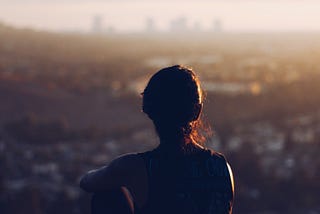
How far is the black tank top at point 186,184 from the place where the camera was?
4.25ft

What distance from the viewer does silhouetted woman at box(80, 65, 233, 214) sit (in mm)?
1288

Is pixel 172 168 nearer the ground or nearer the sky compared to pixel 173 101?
nearer the ground

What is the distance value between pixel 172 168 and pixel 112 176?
0.39ft

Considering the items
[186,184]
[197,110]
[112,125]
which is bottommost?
[112,125]

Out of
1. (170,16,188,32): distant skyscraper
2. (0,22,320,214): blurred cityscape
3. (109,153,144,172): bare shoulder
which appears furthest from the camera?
(170,16,188,32): distant skyscraper

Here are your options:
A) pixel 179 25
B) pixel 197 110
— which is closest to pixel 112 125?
pixel 197 110

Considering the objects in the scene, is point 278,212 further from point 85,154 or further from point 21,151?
point 21,151

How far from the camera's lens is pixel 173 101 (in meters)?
1.30

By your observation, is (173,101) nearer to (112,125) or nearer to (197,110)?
(197,110)

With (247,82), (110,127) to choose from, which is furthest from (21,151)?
(247,82)

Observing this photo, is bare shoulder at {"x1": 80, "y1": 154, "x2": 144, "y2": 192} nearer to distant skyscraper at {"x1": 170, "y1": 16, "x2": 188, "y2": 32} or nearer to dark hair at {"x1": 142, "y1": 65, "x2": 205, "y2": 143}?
dark hair at {"x1": 142, "y1": 65, "x2": 205, "y2": 143}

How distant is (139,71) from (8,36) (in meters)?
7.38

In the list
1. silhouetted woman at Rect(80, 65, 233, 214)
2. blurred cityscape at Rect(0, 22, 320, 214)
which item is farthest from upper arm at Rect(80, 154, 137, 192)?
blurred cityscape at Rect(0, 22, 320, 214)

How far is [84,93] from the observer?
2347 centimetres
